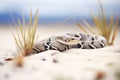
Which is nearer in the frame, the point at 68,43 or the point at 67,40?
the point at 68,43

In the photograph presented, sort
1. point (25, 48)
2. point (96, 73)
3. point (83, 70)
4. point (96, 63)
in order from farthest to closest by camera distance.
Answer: point (25, 48) → point (96, 63) → point (83, 70) → point (96, 73)

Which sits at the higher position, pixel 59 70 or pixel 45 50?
pixel 59 70

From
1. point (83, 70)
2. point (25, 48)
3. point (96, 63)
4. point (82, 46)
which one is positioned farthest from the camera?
point (82, 46)

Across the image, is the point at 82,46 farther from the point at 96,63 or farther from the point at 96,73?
the point at 96,73

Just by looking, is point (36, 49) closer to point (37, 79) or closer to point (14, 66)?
point (14, 66)

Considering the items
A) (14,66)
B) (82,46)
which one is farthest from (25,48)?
(14,66)

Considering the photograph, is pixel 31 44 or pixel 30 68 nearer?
pixel 30 68

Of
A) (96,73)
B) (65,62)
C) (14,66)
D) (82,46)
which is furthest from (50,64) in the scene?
(82,46)
